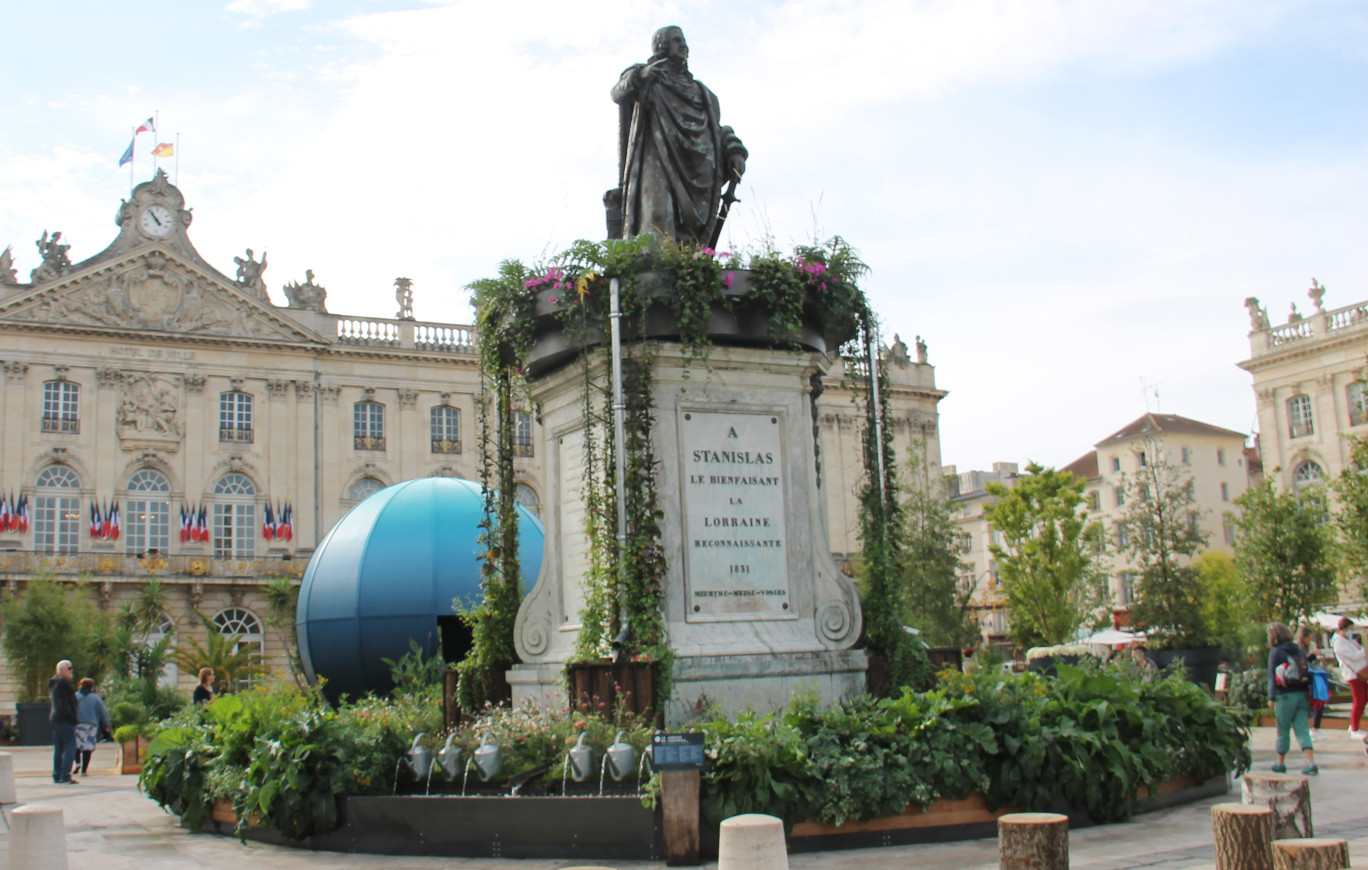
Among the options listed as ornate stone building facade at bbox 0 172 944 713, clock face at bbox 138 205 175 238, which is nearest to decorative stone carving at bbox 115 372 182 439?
ornate stone building facade at bbox 0 172 944 713

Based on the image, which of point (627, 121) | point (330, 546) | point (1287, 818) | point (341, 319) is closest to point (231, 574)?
point (341, 319)

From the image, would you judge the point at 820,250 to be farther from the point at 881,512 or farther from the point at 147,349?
the point at 147,349

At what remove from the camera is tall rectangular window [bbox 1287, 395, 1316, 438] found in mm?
59656

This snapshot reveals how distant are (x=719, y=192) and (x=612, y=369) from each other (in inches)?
95.9

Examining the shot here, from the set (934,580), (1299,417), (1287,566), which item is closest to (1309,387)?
(1299,417)

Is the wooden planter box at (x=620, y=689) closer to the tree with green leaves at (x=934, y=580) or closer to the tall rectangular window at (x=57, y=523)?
the tree with green leaves at (x=934, y=580)

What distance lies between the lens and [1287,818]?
21.4 ft

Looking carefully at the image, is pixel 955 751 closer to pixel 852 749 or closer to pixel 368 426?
pixel 852 749

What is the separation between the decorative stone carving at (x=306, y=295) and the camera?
176ft

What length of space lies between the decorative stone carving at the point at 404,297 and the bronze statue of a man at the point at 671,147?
1808 inches

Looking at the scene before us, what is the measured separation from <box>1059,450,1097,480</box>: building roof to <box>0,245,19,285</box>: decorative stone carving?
56.9 m

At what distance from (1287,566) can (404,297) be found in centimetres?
3748

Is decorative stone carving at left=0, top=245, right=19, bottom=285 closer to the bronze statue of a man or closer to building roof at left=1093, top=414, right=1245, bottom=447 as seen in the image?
the bronze statue of a man

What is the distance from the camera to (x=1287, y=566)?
112 ft
